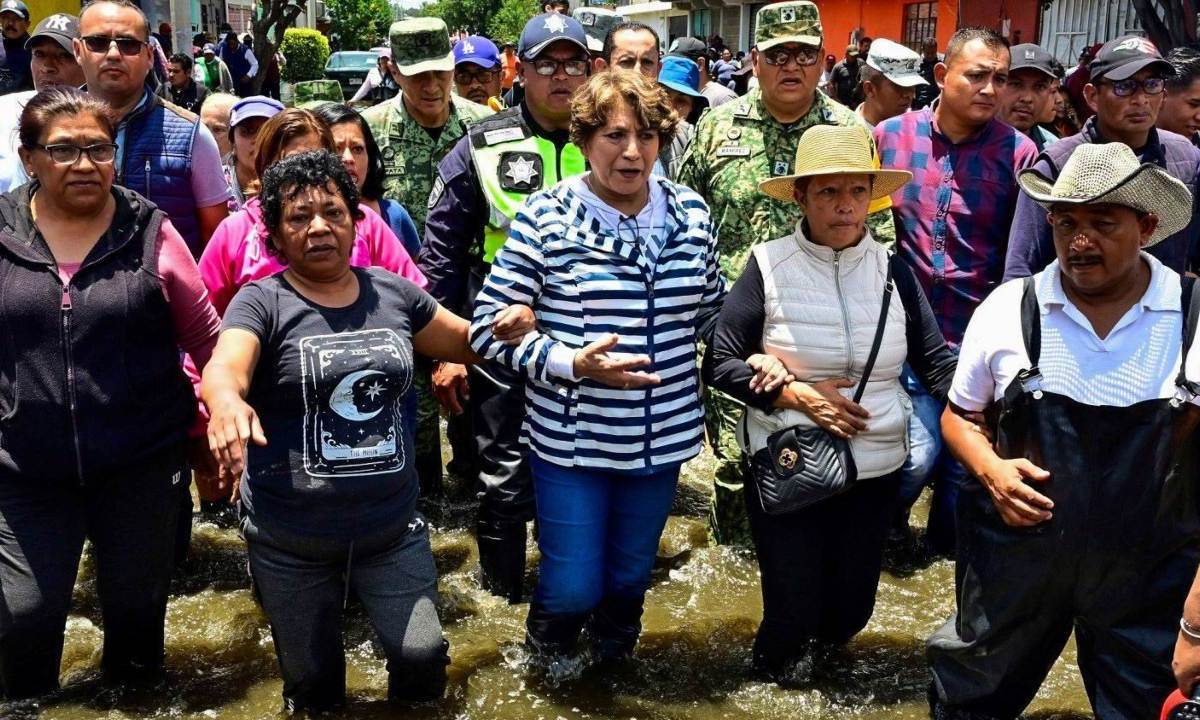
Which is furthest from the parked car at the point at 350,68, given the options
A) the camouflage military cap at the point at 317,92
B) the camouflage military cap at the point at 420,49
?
the camouflage military cap at the point at 420,49

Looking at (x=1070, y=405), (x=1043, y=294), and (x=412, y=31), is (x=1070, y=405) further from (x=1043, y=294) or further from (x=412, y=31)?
(x=412, y=31)

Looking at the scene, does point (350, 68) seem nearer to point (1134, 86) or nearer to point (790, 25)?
point (790, 25)

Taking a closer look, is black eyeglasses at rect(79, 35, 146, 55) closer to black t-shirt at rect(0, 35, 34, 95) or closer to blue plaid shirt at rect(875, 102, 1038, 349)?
blue plaid shirt at rect(875, 102, 1038, 349)

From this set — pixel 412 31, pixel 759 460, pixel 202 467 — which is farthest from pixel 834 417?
pixel 412 31

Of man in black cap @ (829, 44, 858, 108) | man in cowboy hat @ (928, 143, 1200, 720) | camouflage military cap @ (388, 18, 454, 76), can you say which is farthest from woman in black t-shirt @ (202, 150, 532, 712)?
man in black cap @ (829, 44, 858, 108)

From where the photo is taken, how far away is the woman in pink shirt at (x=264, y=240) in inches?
163

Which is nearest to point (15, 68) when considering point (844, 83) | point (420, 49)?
point (420, 49)

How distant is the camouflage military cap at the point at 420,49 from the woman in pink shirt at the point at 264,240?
1.84 meters

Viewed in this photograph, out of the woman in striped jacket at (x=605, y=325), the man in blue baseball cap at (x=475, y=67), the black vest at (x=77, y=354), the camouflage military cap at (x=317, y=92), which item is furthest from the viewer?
the man in blue baseball cap at (x=475, y=67)

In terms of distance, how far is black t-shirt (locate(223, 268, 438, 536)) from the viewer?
11.4 ft

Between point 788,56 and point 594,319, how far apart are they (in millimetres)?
1987

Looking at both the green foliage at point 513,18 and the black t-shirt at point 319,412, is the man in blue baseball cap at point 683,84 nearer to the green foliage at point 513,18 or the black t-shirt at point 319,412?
the black t-shirt at point 319,412

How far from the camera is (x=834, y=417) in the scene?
3793 millimetres

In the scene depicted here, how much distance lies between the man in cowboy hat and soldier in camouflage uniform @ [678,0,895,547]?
168 centimetres
